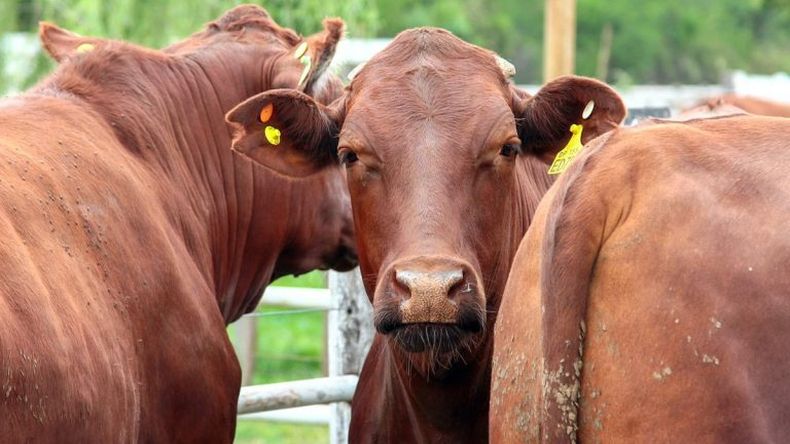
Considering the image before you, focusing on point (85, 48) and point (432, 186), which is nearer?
point (432, 186)

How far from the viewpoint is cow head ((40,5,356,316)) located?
495 cm

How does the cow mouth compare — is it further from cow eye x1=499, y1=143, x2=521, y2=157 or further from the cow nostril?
cow eye x1=499, y1=143, x2=521, y2=157

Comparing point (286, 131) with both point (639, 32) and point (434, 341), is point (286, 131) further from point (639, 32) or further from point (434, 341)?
point (639, 32)

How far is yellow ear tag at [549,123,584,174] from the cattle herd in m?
0.01

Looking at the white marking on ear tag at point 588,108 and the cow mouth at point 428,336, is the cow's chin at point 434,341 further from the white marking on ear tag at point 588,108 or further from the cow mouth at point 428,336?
the white marking on ear tag at point 588,108

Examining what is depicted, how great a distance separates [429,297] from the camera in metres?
3.57

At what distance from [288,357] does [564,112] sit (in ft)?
21.0

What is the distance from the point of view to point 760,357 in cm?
244

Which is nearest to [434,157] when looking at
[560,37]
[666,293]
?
[666,293]

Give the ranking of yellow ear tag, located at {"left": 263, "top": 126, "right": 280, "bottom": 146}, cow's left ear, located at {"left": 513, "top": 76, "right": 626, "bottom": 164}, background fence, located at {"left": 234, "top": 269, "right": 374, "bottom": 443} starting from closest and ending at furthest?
cow's left ear, located at {"left": 513, "top": 76, "right": 626, "bottom": 164}, yellow ear tag, located at {"left": 263, "top": 126, "right": 280, "bottom": 146}, background fence, located at {"left": 234, "top": 269, "right": 374, "bottom": 443}

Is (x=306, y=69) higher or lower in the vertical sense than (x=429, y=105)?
lower

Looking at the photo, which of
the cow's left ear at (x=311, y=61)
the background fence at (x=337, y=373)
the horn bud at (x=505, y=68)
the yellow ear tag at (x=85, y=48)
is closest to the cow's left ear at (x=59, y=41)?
the yellow ear tag at (x=85, y=48)

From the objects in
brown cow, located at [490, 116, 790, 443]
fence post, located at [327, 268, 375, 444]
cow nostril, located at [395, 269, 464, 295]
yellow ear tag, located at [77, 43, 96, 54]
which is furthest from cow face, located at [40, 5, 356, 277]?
brown cow, located at [490, 116, 790, 443]

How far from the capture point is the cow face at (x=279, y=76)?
17.0 ft
